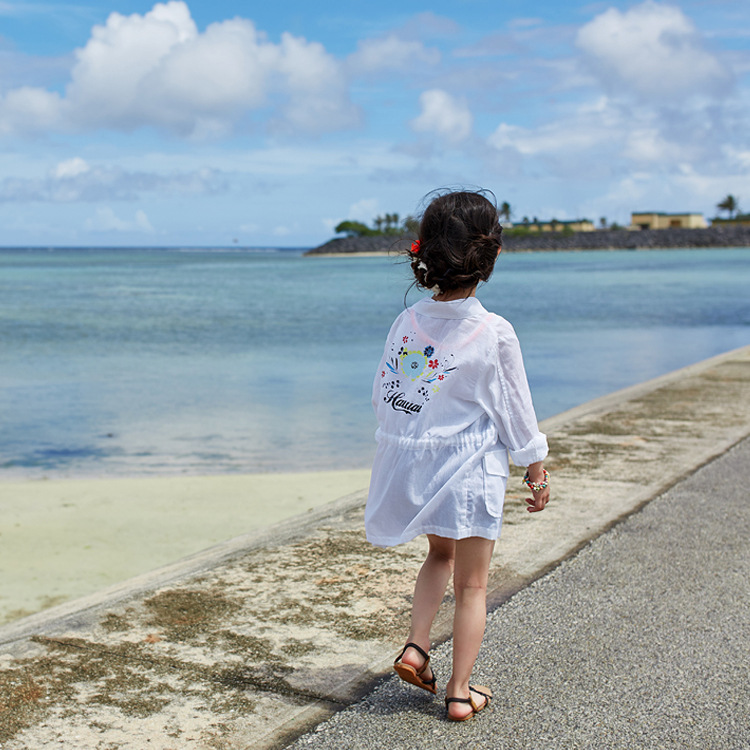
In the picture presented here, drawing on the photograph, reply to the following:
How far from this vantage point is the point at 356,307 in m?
37.5

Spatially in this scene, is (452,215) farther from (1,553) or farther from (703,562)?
(1,553)

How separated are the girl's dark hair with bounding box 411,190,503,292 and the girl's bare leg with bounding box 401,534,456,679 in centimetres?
84

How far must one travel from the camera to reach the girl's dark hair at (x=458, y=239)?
2.60m

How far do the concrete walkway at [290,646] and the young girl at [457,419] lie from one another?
0.45 meters

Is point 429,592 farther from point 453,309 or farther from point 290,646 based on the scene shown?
point 453,309

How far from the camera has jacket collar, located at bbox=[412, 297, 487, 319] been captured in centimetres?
266

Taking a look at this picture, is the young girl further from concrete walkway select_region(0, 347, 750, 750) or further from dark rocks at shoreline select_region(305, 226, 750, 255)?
dark rocks at shoreline select_region(305, 226, 750, 255)

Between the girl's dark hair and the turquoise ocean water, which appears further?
the turquoise ocean water

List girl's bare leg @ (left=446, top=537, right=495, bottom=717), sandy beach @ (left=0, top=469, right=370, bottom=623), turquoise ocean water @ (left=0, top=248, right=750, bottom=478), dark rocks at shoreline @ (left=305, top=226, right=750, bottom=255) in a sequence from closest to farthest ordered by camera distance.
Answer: girl's bare leg @ (left=446, top=537, right=495, bottom=717) < sandy beach @ (left=0, top=469, right=370, bottom=623) < turquoise ocean water @ (left=0, top=248, right=750, bottom=478) < dark rocks at shoreline @ (left=305, top=226, right=750, bottom=255)

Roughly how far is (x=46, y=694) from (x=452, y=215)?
2108 mm

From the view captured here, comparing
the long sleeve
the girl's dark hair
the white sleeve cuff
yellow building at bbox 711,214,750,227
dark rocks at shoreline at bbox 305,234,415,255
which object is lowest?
the white sleeve cuff

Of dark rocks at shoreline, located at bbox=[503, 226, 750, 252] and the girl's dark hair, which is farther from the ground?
dark rocks at shoreline, located at bbox=[503, 226, 750, 252]

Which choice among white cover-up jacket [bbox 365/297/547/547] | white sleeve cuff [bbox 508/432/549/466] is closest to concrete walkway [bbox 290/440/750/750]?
white cover-up jacket [bbox 365/297/547/547]

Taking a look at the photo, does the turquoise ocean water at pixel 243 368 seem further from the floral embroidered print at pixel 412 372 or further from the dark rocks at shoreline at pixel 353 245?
the dark rocks at shoreline at pixel 353 245
